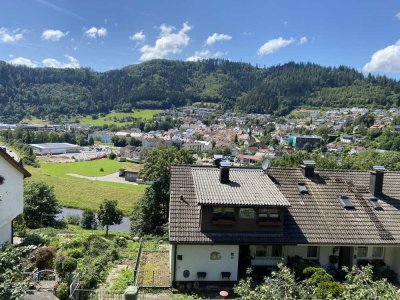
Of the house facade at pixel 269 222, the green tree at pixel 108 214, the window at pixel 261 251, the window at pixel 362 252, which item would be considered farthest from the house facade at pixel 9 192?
→ the window at pixel 362 252

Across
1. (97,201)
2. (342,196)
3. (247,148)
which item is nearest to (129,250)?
(342,196)

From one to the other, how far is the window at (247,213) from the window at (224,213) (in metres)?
0.48

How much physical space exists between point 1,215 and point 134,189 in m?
58.5

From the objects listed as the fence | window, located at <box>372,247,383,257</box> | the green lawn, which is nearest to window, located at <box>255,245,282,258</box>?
window, located at <box>372,247,383,257</box>

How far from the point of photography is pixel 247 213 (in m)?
19.9

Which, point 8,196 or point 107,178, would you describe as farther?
point 107,178

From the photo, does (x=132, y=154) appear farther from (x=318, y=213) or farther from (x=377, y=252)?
(x=377, y=252)

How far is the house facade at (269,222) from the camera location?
761 inches

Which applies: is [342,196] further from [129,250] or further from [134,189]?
[134,189]

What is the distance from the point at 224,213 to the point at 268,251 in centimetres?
366

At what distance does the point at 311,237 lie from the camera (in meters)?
20.4

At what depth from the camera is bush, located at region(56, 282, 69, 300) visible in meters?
15.6

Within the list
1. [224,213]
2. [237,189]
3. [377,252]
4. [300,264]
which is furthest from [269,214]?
[377,252]

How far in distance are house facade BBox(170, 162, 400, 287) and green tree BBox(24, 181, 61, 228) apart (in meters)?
23.8
